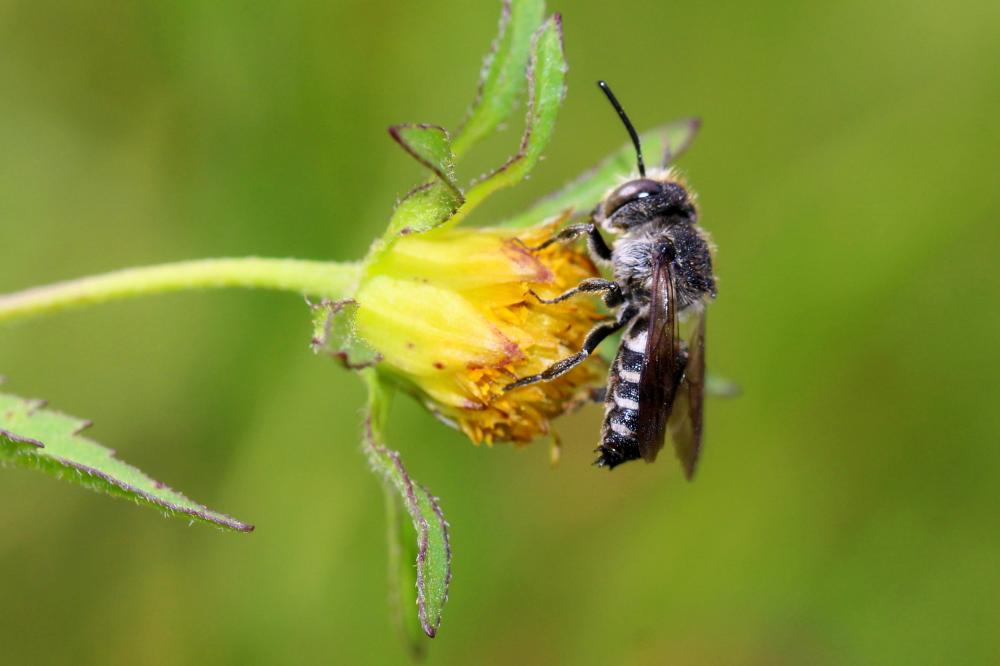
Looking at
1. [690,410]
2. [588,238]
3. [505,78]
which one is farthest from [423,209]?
[690,410]

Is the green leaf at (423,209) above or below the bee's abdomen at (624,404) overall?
above

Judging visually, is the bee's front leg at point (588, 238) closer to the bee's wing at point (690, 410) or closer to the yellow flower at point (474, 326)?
the yellow flower at point (474, 326)

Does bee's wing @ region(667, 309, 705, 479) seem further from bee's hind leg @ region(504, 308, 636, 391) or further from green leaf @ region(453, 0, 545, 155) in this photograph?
green leaf @ region(453, 0, 545, 155)

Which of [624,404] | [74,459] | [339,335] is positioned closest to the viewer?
[74,459]

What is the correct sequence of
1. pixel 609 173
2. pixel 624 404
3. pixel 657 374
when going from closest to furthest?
pixel 657 374 → pixel 624 404 → pixel 609 173

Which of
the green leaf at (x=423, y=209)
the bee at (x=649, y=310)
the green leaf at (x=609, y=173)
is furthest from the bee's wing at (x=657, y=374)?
the green leaf at (x=423, y=209)

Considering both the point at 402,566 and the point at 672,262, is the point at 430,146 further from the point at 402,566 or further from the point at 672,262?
the point at 402,566
